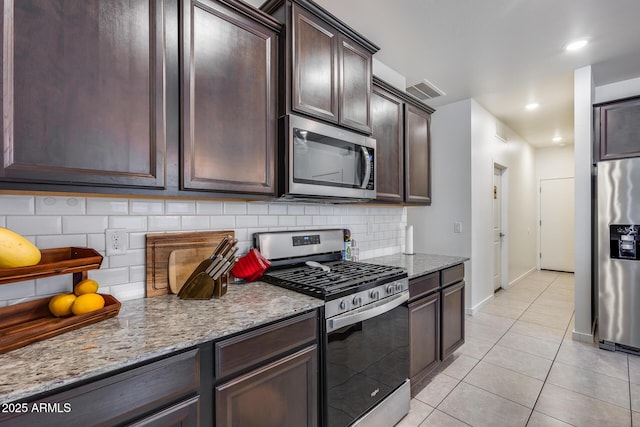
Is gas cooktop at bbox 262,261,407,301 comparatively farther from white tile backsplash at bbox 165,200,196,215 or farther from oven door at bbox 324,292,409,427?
white tile backsplash at bbox 165,200,196,215

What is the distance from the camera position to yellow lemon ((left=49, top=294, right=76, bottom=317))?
109 cm

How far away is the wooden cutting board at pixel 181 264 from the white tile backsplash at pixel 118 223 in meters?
0.12

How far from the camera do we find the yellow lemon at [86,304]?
3.52ft

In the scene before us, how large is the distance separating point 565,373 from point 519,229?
3.85 meters

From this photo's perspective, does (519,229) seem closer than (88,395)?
No

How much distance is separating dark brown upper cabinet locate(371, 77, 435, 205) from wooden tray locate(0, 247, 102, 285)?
6.03 ft

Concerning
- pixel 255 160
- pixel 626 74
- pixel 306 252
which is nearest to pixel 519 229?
pixel 626 74

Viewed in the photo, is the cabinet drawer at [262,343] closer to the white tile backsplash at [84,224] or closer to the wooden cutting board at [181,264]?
the wooden cutting board at [181,264]

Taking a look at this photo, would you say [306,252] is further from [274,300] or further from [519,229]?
[519,229]

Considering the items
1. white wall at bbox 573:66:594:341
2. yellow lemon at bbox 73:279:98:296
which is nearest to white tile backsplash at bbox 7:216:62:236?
yellow lemon at bbox 73:279:98:296

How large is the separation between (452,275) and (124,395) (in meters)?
2.32

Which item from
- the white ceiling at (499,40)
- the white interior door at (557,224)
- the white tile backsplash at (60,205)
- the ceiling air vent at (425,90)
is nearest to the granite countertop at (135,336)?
the white tile backsplash at (60,205)

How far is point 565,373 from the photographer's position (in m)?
2.42

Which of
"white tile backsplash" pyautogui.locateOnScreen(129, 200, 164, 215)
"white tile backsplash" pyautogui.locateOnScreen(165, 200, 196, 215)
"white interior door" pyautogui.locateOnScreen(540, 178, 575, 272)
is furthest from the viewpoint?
"white interior door" pyautogui.locateOnScreen(540, 178, 575, 272)
